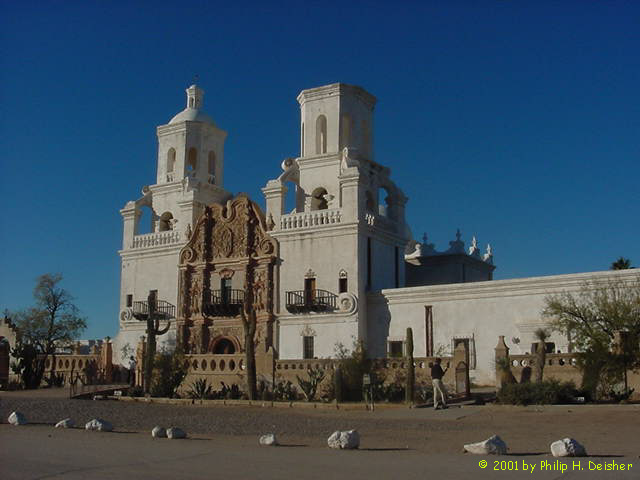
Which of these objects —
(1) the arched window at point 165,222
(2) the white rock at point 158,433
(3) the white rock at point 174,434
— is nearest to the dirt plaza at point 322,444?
(2) the white rock at point 158,433

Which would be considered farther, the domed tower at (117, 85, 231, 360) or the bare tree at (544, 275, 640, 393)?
the domed tower at (117, 85, 231, 360)

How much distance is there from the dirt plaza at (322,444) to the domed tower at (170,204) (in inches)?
770

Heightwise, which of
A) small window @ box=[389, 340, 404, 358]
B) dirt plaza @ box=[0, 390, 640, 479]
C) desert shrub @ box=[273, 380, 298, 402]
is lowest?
dirt plaza @ box=[0, 390, 640, 479]

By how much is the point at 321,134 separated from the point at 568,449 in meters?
29.8

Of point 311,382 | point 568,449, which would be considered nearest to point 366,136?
point 311,382

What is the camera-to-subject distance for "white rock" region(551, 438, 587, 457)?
35.1ft

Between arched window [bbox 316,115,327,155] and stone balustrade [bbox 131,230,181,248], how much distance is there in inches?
369

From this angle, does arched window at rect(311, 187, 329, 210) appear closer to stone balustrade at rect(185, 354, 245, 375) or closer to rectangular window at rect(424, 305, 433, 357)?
rectangular window at rect(424, 305, 433, 357)

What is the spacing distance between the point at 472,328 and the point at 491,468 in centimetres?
2256

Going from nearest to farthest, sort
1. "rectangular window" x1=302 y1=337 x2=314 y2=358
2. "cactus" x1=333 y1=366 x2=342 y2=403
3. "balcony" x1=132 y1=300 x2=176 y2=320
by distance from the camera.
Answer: "cactus" x1=333 y1=366 x2=342 y2=403
"rectangular window" x1=302 y1=337 x2=314 y2=358
"balcony" x1=132 y1=300 x2=176 y2=320

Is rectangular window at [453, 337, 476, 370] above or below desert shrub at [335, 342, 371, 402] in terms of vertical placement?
above

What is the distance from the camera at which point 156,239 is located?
4200cm

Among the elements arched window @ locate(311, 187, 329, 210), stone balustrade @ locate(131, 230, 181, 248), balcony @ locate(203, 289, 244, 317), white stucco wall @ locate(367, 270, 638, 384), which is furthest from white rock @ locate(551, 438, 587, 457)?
stone balustrade @ locate(131, 230, 181, 248)

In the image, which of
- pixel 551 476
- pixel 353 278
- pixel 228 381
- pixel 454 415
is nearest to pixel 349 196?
pixel 353 278
